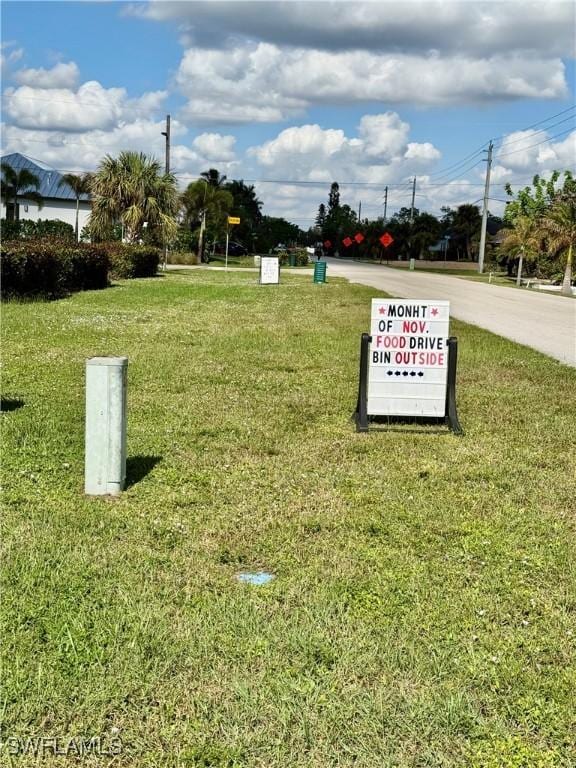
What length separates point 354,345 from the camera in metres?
11.8

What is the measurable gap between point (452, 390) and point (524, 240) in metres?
38.4

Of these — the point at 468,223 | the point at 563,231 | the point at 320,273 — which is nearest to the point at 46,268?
the point at 320,273

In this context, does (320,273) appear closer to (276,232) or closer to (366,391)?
(366,391)

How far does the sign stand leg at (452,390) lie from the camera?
6562mm

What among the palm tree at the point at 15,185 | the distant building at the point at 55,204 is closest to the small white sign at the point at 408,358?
the palm tree at the point at 15,185

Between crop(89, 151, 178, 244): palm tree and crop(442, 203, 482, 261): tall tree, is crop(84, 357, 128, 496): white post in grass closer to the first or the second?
crop(89, 151, 178, 244): palm tree

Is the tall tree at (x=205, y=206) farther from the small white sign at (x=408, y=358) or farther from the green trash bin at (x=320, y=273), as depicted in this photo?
the small white sign at (x=408, y=358)

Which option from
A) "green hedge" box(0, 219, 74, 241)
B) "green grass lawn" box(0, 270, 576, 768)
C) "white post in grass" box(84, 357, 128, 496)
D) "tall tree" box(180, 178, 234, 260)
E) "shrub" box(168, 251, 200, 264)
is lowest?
"green grass lawn" box(0, 270, 576, 768)

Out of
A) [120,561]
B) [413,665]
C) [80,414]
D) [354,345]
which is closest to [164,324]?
[354,345]

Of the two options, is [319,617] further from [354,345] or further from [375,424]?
[354,345]

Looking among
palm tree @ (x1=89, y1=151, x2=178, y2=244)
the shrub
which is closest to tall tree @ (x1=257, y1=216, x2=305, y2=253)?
the shrub

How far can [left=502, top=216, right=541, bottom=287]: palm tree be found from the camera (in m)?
40.8

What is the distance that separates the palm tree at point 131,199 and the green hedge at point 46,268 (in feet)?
45.8

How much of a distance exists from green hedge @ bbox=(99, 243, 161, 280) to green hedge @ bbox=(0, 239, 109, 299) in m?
4.27
